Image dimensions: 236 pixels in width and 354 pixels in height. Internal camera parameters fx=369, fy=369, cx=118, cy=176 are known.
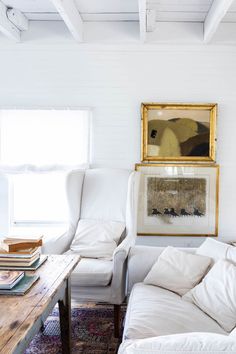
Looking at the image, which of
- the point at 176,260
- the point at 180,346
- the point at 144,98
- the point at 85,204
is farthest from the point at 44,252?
the point at 180,346

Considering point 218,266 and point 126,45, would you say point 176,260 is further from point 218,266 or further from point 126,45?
point 126,45

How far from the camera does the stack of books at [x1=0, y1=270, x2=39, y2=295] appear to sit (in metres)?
1.87

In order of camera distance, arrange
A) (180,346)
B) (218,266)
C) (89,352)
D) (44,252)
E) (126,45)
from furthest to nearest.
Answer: (126,45) → (44,252) → (89,352) → (218,266) → (180,346)

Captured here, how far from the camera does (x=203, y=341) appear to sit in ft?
3.65

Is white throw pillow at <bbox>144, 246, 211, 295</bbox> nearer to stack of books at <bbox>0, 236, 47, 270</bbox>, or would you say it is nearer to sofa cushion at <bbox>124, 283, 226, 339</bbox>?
sofa cushion at <bbox>124, 283, 226, 339</bbox>

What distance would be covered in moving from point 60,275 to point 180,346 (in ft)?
3.94

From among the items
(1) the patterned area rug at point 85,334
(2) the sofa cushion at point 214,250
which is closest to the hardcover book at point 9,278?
(1) the patterned area rug at point 85,334

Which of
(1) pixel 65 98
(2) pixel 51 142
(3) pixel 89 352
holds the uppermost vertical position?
(1) pixel 65 98

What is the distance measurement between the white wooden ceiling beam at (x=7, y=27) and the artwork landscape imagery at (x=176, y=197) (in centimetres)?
202

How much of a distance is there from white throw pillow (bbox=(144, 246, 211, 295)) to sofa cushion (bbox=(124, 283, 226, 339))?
0.09 m

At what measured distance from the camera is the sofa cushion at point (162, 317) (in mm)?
1915

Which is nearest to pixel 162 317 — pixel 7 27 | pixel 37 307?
pixel 37 307

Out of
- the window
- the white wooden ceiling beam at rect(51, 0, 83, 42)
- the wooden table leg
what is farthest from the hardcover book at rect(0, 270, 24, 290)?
the white wooden ceiling beam at rect(51, 0, 83, 42)

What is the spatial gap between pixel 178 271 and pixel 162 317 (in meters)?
0.57
